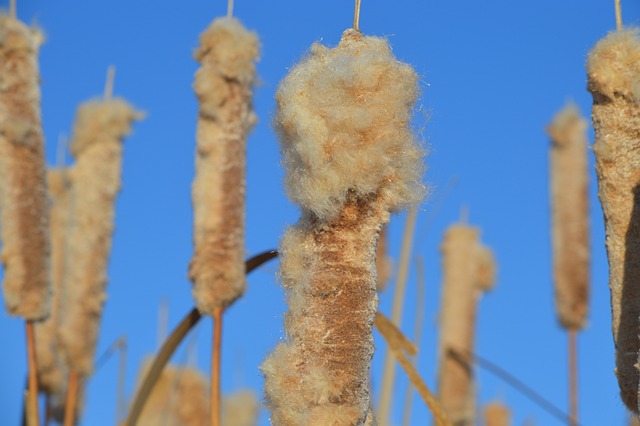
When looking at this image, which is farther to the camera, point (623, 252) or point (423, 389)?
point (423, 389)

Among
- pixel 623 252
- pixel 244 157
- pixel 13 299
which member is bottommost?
pixel 623 252

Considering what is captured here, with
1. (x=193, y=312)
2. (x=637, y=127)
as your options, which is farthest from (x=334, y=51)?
(x=193, y=312)

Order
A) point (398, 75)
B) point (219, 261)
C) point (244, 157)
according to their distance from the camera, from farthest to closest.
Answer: point (244, 157) → point (219, 261) → point (398, 75)

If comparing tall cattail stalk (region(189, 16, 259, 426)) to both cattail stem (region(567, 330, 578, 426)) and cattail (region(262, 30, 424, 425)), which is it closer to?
cattail (region(262, 30, 424, 425))

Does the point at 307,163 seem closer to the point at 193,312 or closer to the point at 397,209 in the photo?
the point at 397,209

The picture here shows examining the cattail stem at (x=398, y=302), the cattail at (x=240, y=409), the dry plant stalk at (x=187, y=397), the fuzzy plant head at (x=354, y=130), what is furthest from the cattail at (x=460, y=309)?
the fuzzy plant head at (x=354, y=130)

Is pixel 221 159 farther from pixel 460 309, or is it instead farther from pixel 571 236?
pixel 460 309

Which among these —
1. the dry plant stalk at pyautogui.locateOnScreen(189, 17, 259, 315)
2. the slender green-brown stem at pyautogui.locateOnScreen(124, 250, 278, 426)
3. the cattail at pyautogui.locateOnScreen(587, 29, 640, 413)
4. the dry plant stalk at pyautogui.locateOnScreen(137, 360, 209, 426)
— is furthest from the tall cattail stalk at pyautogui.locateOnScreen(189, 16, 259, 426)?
the dry plant stalk at pyautogui.locateOnScreen(137, 360, 209, 426)

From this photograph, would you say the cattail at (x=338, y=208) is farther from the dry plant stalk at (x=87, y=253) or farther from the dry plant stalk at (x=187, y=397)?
the dry plant stalk at (x=187, y=397)
